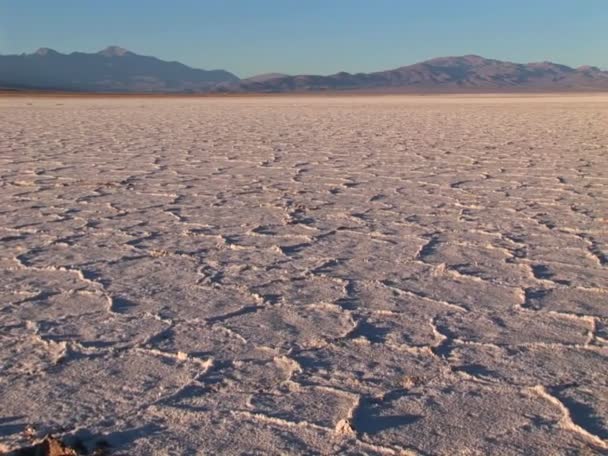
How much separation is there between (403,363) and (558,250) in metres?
1.42

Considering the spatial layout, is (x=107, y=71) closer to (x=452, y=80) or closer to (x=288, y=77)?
(x=288, y=77)

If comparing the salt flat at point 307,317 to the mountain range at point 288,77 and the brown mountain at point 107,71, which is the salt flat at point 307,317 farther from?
the brown mountain at point 107,71

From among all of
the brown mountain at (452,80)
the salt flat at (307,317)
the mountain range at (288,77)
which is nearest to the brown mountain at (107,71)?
the mountain range at (288,77)

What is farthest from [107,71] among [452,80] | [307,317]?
[307,317]

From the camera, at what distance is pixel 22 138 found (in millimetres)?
9234

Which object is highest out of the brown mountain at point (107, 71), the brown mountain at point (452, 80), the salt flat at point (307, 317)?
the salt flat at point (307, 317)

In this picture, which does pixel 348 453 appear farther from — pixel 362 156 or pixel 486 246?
pixel 362 156

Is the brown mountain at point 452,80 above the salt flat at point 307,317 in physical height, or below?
below

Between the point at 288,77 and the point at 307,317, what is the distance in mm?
111535

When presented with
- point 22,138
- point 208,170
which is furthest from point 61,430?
point 22,138

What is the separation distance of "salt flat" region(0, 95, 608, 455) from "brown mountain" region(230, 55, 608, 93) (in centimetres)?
9602

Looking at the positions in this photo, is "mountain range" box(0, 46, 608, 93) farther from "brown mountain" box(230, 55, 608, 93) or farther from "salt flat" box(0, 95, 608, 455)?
"salt flat" box(0, 95, 608, 455)

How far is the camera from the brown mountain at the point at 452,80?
104 metres

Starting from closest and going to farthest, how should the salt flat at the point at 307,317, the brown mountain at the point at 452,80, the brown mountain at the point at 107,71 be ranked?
the salt flat at the point at 307,317, the brown mountain at the point at 452,80, the brown mountain at the point at 107,71
